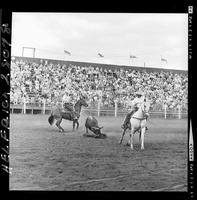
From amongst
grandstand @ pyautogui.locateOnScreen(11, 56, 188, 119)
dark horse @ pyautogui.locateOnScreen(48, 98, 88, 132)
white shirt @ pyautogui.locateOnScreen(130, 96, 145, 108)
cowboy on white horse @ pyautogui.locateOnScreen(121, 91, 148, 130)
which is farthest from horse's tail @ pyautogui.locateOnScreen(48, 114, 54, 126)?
white shirt @ pyautogui.locateOnScreen(130, 96, 145, 108)

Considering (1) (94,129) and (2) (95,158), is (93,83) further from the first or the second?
(2) (95,158)

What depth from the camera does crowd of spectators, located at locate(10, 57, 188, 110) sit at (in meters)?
3.22

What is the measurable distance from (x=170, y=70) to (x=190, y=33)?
412 mm

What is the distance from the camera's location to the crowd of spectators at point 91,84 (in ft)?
10.6

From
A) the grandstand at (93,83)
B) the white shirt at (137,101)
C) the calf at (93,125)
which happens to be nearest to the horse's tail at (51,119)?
the grandstand at (93,83)

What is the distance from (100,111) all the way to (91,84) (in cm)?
30

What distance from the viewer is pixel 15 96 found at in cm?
319

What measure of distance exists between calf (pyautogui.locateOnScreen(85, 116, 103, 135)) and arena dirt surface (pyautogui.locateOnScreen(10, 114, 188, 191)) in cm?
5

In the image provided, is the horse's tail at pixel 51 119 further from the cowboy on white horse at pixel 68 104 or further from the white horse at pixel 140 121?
the white horse at pixel 140 121

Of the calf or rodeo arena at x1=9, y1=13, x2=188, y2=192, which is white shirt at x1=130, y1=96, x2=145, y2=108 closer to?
rodeo arena at x1=9, y1=13, x2=188, y2=192
